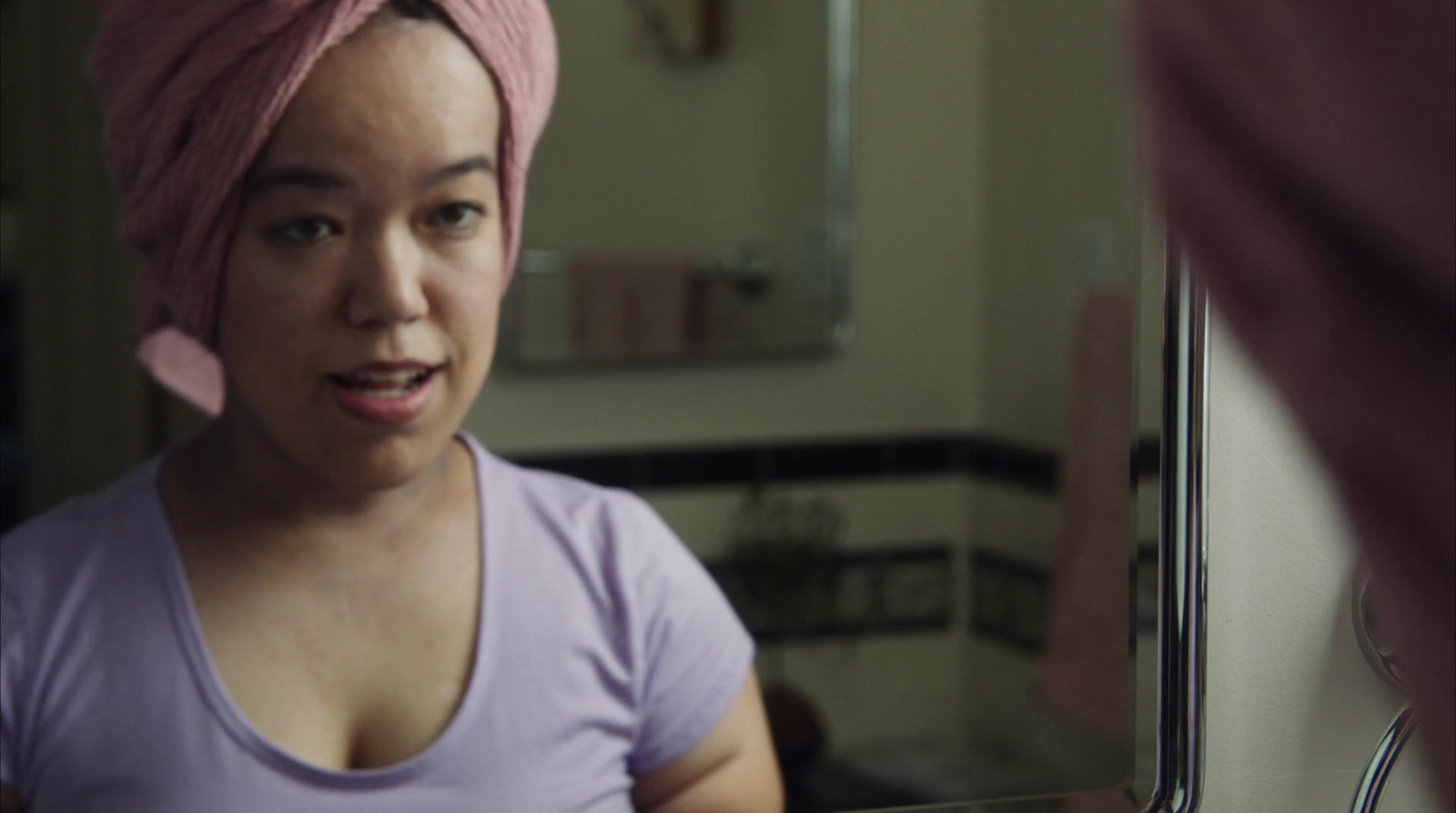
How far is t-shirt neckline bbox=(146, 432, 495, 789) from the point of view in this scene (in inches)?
18.8

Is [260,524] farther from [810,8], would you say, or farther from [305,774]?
[810,8]

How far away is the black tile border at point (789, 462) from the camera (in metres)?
0.55

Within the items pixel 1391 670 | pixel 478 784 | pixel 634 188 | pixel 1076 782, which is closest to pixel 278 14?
pixel 634 188

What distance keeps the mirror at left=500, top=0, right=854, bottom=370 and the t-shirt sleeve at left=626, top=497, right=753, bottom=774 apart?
8 centimetres

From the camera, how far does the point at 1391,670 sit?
657mm

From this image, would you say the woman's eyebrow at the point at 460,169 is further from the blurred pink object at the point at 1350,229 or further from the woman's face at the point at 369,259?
the blurred pink object at the point at 1350,229

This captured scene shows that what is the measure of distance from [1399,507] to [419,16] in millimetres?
358

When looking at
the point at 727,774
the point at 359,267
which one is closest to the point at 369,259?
the point at 359,267

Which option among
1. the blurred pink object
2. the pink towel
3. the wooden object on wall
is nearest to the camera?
the blurred pink object

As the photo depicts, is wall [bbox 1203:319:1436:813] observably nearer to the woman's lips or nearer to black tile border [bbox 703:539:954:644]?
black tile border [bbox 703:539:954:644]

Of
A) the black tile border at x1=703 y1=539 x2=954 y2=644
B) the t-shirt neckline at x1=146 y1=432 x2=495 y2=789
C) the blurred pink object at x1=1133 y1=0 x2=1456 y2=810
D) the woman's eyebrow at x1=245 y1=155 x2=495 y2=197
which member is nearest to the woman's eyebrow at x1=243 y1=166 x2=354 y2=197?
the woman's eyebrow at x1=245 y1=155 x2=495 y2=197

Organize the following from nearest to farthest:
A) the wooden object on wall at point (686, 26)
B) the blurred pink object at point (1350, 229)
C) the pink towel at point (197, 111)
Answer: the blurred pink object at point (1350, 229)
the pink towel at point (197, 111)
the wooden object on wall at point (686, 26)

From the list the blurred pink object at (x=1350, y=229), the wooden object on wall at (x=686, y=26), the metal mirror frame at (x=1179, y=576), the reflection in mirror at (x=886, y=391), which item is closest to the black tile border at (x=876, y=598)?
the reflection in mirror at (x=886, y=391)

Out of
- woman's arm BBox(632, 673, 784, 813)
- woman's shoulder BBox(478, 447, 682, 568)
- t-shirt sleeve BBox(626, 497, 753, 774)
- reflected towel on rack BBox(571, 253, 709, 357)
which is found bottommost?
woman's arm BBox(632, 673, 784, 813)
